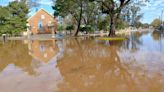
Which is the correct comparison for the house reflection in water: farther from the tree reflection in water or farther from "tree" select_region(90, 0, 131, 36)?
"tree" select_region(90, 0, 131, 36)

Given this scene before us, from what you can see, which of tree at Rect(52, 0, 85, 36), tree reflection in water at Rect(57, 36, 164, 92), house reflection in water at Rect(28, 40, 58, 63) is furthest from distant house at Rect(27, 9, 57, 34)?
tree reflection in water at Rect(57, 36, 164, 92)

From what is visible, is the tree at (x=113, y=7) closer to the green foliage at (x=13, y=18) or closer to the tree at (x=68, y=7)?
the tree at (x=68, y=7)

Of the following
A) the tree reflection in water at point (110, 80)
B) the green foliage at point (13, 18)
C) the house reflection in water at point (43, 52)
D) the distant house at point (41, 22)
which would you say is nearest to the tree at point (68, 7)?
the green foliage at point (13, 18)

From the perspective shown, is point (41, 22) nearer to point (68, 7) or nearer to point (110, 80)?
point (68, 7)

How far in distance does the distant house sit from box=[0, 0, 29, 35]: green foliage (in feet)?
25.8

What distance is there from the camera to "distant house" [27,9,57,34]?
2109 inches

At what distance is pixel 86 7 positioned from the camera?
43.7 meters

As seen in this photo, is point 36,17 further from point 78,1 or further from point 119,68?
point 119,68

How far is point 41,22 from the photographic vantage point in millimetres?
54062

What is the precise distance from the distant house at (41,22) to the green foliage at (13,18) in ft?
25.8

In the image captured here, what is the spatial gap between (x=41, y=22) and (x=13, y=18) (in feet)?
40.0

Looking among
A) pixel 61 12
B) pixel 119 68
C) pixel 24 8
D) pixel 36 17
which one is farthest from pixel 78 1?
pixel 119 68

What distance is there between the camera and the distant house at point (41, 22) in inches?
2109

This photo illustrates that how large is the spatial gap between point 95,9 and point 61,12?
829cm
